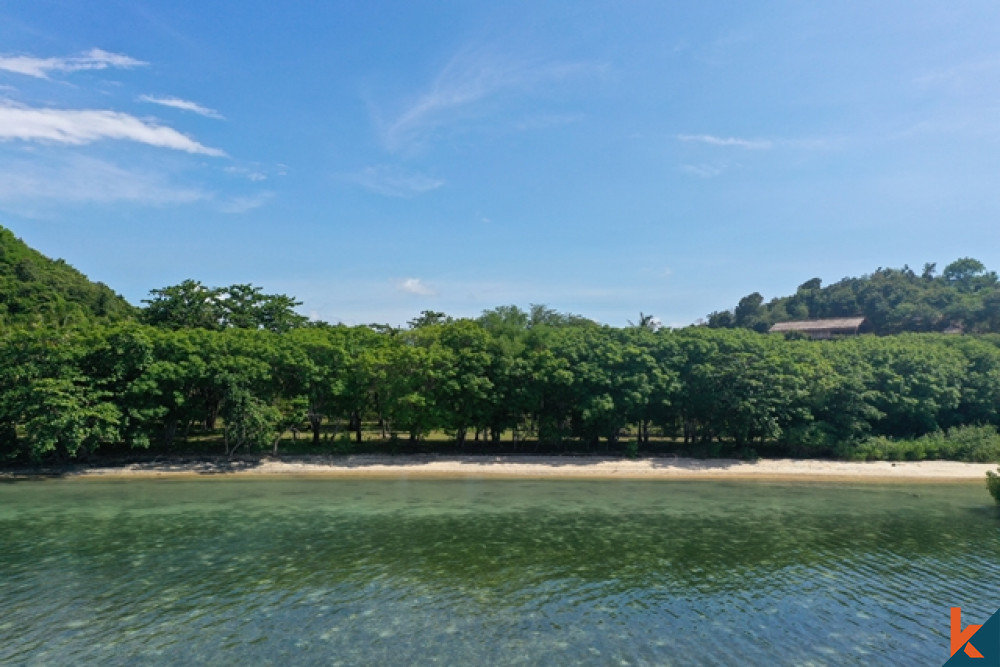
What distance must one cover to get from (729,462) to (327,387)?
28871mm

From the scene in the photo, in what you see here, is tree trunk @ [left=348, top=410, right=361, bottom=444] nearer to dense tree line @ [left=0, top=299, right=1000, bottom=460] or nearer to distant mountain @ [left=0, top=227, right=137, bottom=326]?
dense tree line @ [left=0, top=299, right=1000, bottom=460]

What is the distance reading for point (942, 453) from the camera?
42.7 m

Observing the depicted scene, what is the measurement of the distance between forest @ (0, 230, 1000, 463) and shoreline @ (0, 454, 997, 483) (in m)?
1.62

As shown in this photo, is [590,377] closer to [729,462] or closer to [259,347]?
[729,462]

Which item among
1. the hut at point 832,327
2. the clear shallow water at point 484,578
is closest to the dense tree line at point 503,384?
the clear shallow water at point 484,578

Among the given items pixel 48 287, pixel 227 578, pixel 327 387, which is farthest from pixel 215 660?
pixel 48 287

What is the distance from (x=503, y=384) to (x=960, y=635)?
31.0 m

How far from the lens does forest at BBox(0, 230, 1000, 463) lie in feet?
125

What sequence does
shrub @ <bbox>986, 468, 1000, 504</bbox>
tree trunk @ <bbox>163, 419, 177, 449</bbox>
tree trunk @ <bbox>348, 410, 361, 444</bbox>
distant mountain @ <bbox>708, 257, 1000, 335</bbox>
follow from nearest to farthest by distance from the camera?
shrub @ <bbox>986, 468, 1000, 504</bbox> → tree trunk @ <bbox>163, 419, 177, 449</bbox> → tree trunk @ <bbox>348, 410, 361, 444</bbox> → distant mountain @ <bbox>708, 257, 1000, 335</bbox>

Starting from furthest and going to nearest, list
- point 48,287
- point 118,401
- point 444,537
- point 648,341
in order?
point 48,287, point 648,341, point 118,401, point 444,537

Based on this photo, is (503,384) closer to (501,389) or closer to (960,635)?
(501,389)

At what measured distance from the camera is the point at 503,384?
43688 millimetres
